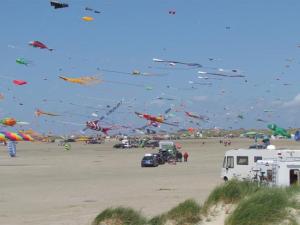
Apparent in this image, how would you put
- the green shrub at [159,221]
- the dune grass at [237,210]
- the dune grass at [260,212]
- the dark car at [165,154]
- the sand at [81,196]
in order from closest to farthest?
the dune grass at [260,212], the dune grass at [237,210], the green shrub at [159,221], the sand at [81,196], the dark car at [165,154]

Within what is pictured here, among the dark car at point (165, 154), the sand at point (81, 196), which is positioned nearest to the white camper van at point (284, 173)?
the sand at point (81, 196)

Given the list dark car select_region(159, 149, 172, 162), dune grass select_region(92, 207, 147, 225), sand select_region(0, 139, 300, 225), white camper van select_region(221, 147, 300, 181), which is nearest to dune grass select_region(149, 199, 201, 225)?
dune grass select_region(92, 207, 147, 225)

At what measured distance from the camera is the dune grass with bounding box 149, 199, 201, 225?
12.8m

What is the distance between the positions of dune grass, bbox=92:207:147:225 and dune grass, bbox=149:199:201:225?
0.39m

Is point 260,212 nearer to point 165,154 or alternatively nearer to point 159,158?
point 159,158

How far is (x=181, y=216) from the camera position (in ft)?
42.4

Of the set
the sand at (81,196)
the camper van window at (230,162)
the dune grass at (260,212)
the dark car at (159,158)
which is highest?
the dark car at (159,158)

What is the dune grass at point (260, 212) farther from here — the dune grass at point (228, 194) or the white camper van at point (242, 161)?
the white camper van at point (242, 161)

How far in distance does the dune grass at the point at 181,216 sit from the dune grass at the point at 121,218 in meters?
0.39

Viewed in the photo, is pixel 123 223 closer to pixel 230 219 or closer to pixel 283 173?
pixel 230 219

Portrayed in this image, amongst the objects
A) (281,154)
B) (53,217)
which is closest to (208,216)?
(53,217)

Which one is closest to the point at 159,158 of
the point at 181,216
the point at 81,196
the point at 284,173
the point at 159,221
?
the point at 81,196

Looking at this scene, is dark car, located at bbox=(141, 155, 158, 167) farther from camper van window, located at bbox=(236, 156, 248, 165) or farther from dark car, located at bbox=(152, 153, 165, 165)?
camper van window, located at bbox=(236, 156, 248, 165)

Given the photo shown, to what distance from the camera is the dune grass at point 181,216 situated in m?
12.8
